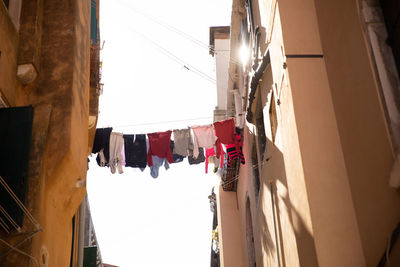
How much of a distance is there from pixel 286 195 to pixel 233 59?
32.9ft

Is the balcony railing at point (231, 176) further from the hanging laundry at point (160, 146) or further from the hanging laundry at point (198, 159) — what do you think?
the hanging laundry at point (160, 146)

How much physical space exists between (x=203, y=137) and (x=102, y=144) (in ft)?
10.1

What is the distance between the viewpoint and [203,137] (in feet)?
51.3

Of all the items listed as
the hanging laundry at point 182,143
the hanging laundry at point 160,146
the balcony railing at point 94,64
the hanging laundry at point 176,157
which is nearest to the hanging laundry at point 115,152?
the hanging laundry at point 160,146

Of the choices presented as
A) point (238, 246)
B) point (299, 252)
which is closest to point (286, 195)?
point (299, 252)

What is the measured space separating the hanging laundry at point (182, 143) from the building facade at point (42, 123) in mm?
6073

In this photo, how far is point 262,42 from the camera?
10539 millimetres

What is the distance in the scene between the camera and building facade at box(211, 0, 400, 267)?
204 inches

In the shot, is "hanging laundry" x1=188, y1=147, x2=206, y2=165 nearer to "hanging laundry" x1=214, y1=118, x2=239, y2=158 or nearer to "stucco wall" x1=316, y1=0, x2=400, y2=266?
"hanging laundry" x1=214, y1=118, x2=239, y2=158

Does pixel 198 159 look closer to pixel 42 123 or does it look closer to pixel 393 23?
pixel 42 123

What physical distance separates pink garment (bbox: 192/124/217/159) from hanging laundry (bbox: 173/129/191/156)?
8.6 inches

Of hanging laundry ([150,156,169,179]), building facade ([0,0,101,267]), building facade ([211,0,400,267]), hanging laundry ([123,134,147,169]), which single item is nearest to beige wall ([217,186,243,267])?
hanging laundry ([150,156,169,179])

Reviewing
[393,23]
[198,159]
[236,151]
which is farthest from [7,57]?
[198,159]

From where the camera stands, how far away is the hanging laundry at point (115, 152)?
14992 mm
